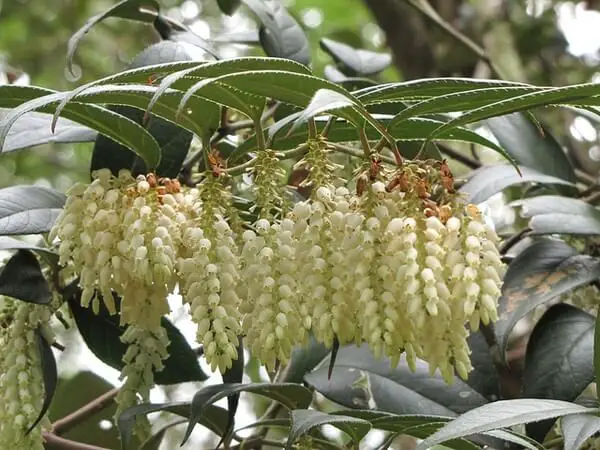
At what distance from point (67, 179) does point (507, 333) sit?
176 cm

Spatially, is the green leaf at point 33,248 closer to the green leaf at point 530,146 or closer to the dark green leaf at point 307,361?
the dark green leaf at point 307,361

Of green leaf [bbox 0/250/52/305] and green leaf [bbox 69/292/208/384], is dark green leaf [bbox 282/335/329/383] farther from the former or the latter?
green leaf [bbox 0/250/52/305]

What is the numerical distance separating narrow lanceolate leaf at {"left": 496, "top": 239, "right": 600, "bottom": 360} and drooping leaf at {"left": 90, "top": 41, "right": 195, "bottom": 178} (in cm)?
33

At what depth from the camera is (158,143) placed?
33.5 inches

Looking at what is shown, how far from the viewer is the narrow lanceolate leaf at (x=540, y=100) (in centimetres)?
61

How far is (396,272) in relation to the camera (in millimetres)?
604

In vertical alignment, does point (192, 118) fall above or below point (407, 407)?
above

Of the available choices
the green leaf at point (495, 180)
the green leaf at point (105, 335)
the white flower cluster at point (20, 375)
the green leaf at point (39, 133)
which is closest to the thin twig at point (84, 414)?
the green leaf at point (105, 335)

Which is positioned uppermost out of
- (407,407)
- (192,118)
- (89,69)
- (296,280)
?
(89,69)

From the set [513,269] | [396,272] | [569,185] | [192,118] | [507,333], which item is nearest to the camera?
[396,272]

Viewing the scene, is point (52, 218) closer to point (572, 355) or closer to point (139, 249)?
point (139, 249)

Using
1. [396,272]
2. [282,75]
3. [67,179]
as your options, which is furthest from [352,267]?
[67,179]

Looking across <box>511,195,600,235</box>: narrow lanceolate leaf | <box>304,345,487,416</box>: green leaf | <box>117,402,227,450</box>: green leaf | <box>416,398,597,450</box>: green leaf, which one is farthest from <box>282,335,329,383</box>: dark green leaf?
<box>416,398,597,450</box>: green leaf

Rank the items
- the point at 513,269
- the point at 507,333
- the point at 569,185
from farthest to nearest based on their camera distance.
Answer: the point at 569,185 < the point at 513,269 < the point at 507,333
